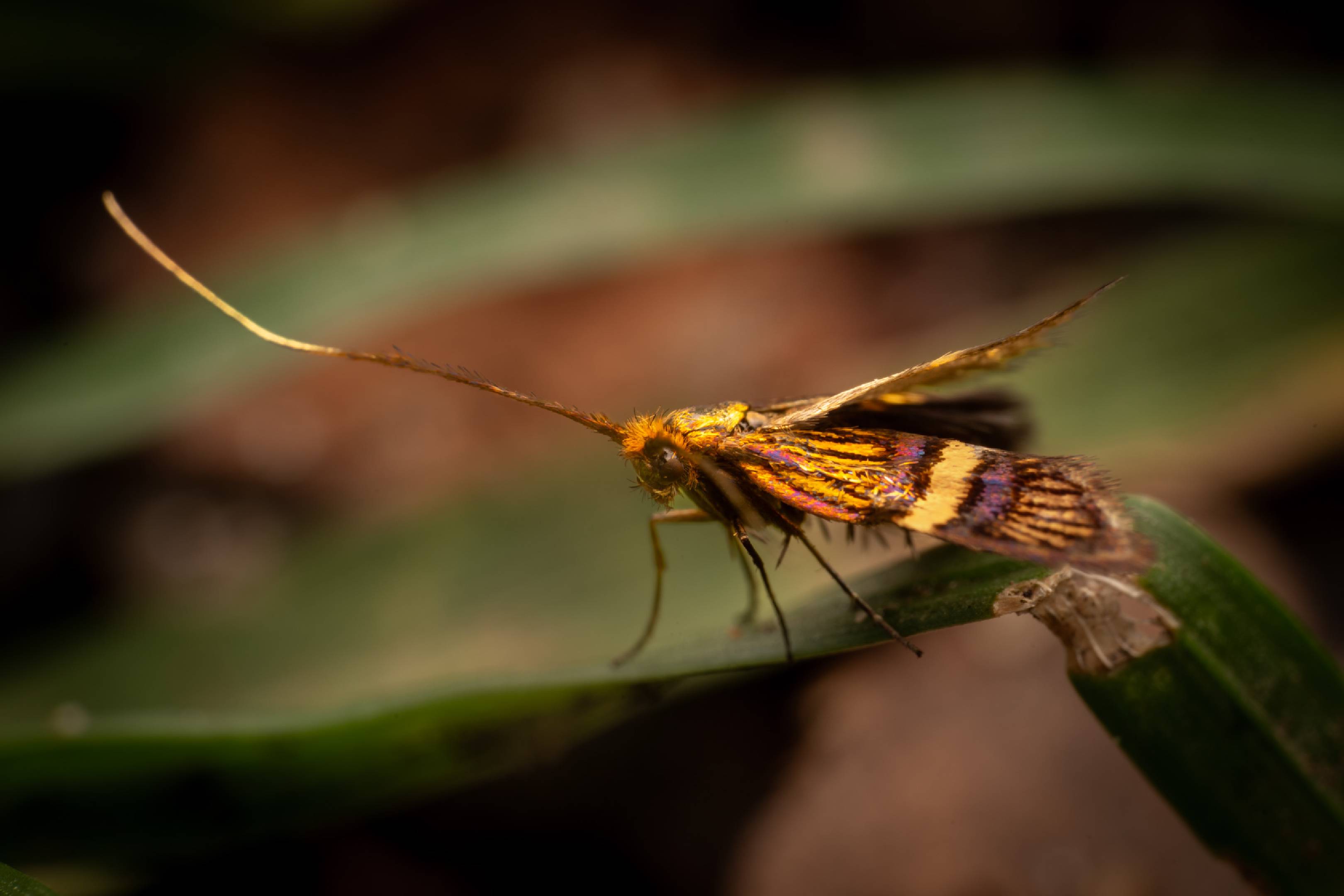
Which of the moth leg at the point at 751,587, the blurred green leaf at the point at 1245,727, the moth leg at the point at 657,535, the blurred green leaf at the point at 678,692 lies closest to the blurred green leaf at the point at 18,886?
the blurred green leaf at the point at 678,692

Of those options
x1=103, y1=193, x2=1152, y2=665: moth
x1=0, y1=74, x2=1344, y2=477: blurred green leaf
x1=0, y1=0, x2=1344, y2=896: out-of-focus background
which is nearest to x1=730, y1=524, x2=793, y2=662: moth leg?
x1=103, y1=193, x2=1152, y2=665: moth

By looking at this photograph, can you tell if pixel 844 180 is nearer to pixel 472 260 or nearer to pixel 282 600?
pixel 472 260

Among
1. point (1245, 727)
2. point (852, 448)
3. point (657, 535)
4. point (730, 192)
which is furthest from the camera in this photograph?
point (730, 192)

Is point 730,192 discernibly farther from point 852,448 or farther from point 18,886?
point 18,886

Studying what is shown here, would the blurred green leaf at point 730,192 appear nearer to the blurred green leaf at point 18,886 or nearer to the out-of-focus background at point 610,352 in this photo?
the out-of-focus background at point 610,352

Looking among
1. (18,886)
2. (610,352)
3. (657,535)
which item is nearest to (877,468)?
(657,535)

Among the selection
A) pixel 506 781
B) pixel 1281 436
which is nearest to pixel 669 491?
pixel 506 781

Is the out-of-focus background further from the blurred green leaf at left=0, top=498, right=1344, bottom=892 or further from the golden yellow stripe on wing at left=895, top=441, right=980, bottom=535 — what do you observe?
the golden yellow stripe on wing at left=895, top=441, right=980, bottom=535
